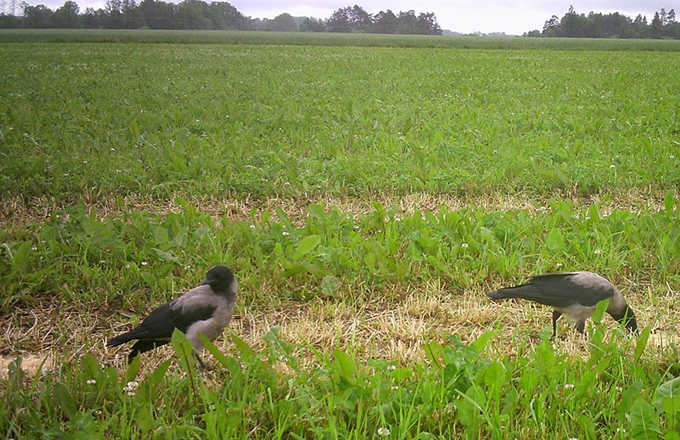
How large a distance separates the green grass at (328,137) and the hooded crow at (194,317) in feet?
9.67

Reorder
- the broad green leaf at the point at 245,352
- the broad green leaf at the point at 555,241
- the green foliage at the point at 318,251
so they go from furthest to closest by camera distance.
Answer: the broad green leaf at the point at 555,241 → the green foliage at the point at 318,251 → the broad green leaf at the point at 245,352

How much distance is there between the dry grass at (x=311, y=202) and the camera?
17.2 ft

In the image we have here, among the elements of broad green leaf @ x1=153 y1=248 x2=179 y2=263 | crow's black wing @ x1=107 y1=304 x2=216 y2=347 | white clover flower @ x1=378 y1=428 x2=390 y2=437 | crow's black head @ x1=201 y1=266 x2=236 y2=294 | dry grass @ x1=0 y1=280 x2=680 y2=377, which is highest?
crow's black head @ x1=201 y1=266 x2=236 y2=294

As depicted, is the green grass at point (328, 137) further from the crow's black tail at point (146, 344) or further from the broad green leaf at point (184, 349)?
the broad green leaf at point (184, 349)

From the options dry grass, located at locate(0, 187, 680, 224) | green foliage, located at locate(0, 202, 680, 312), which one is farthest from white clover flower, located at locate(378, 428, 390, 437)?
dry grass, located at locate(0, 187, 680, 224)

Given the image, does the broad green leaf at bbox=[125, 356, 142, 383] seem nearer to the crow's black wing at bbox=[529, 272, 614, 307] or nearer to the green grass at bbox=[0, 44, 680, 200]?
the crow's black wing at bbox=[529, 272, 614, 307]

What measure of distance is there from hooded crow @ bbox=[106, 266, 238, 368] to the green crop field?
15 centimetres

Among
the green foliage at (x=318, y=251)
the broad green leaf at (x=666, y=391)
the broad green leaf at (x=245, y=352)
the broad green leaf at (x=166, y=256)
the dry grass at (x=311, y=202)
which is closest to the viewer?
the broad green leaf at (x=666, y=391)

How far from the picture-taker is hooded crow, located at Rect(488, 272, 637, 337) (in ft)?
9.83

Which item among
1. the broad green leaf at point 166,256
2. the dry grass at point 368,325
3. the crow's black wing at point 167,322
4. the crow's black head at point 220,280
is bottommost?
the dry grass at point 368,325

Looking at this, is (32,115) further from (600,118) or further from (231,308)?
(600,118)

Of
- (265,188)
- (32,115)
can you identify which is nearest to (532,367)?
(265,188)

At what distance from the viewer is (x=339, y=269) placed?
3.88m

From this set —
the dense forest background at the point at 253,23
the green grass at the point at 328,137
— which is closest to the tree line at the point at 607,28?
the dense forest background at the point at 253,23
